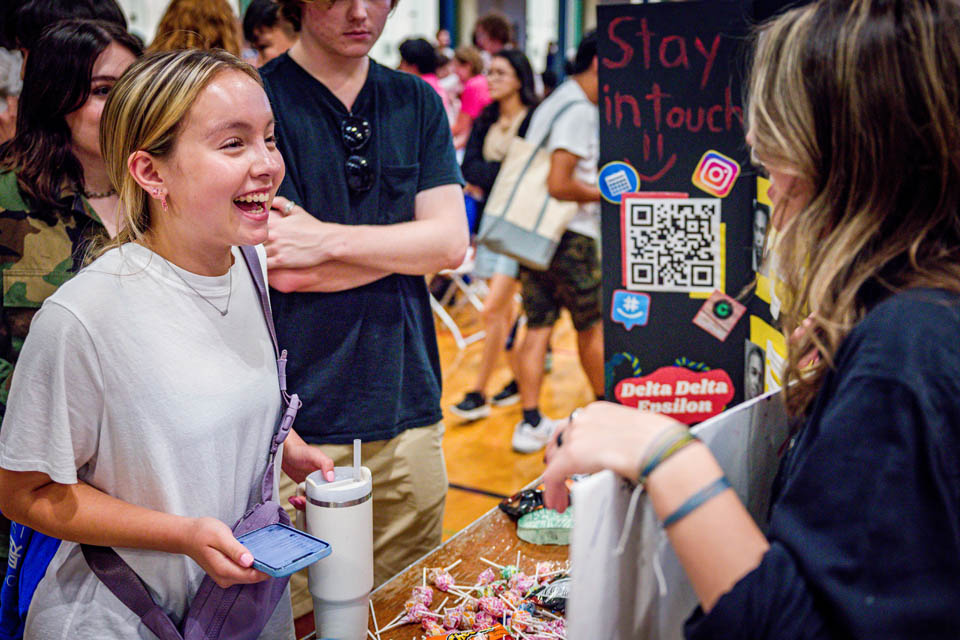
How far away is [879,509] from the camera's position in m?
0.75

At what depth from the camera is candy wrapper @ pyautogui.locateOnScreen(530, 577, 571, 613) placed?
1.40 m

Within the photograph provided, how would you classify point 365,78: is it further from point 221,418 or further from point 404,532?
point 404,532

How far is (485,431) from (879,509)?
13.1 ft

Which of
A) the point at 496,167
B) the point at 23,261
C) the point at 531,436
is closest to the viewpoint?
the point at 23,261

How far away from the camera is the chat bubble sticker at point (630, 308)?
2.39m

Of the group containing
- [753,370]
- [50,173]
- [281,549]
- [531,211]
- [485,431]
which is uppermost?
[50,173]

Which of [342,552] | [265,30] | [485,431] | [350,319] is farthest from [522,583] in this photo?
[485,431]

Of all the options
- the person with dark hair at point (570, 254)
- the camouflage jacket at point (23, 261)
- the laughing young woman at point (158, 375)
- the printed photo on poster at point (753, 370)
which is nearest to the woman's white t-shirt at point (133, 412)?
the laughing young woman at point (158, 375)

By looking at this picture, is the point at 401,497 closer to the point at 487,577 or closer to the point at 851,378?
the point at 487,577

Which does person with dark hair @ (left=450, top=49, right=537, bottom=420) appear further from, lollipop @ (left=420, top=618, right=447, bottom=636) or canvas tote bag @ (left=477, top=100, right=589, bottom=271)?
lollipop @ (left=420, top=618, right=447, bottom=636)

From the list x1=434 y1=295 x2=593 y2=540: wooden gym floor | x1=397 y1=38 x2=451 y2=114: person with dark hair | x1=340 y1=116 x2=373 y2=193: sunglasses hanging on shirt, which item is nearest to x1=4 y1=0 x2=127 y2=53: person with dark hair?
x1=340 y1=116 x2=373 y2=193: sunglasses hanging on shirt

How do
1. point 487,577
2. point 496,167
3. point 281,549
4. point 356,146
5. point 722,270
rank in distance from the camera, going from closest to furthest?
point 281,549, point 487,577, point 356,146, point 722,270, point 496,167

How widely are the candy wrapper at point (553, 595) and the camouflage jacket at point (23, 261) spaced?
1.13 m

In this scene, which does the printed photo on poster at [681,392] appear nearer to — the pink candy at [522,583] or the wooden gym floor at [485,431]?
the pink candy at [522,583]
